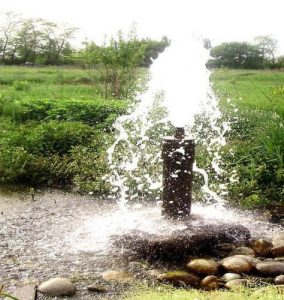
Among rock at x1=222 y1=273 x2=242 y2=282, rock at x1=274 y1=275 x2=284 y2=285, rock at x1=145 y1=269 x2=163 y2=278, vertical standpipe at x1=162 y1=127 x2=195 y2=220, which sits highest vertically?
vertical standpipe at x1=162 y1=127 x2=195 y2=220

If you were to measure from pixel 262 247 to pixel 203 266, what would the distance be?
2.69 ft

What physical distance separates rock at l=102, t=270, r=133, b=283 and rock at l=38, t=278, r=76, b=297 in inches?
13.8

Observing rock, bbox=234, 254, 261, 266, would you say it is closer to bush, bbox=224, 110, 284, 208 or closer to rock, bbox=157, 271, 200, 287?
rock, bbox=157, 271, 200, 287

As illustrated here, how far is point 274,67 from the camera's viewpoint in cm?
2909

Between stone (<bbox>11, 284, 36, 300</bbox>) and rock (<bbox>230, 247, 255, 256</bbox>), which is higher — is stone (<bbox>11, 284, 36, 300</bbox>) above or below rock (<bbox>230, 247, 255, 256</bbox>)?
above

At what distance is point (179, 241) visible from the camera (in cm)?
493

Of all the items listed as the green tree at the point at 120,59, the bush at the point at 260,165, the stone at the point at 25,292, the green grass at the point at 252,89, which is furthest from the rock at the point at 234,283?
the green tree at the point at 120,59

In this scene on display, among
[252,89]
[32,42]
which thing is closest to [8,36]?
[32,42]

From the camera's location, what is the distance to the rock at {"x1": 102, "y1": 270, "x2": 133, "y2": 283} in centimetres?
444

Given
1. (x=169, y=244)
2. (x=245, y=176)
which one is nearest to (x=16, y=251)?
(x=169, y=244)

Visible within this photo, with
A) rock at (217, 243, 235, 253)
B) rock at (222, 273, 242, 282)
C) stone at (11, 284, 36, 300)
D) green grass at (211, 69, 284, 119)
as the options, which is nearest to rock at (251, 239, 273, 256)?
rock at (217, 243, 235, 253)

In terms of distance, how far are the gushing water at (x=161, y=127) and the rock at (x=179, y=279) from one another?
1.64m

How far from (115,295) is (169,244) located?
0.92m

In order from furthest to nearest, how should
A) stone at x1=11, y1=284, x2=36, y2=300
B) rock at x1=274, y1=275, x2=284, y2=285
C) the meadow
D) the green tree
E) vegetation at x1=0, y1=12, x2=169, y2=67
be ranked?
vegetation at x1=0, y1=12, x2=169, y2=67 → the green tree → the meadow → rock at x1=274, y1=275, x2=284, y2=285 → stone at x1=11, y1=284, x2=36, y2=300
